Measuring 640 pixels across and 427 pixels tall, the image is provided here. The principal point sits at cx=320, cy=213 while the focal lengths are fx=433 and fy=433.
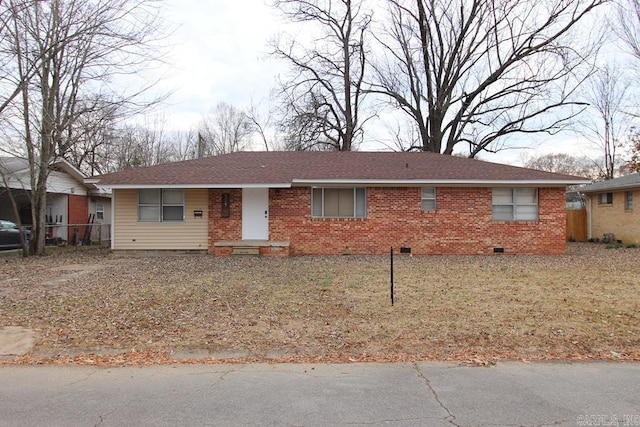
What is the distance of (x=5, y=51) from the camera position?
1007 centimetres

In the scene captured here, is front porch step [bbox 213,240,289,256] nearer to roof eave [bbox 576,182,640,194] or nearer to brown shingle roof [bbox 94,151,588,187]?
brown shingle roof [bbox 94,151,588,187]

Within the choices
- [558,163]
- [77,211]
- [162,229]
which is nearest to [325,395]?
[162,229]

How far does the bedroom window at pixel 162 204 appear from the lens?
584 inches

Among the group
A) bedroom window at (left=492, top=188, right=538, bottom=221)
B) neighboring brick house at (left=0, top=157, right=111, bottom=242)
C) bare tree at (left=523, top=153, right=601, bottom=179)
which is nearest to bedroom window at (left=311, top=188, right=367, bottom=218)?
bedroom window at (left=492, top=188, right=538, bottom=221)

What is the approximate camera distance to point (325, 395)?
3.86m

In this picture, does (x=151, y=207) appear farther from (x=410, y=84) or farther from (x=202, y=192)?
(x=410, y=84)

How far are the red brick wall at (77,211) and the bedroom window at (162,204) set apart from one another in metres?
7.86

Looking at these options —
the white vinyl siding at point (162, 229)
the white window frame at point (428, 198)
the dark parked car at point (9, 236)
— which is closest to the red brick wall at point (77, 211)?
the dark parked car at point (9, 236)

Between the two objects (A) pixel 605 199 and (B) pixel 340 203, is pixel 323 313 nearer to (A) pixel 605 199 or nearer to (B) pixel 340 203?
(B) pixel 340 203

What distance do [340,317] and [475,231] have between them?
981 cm

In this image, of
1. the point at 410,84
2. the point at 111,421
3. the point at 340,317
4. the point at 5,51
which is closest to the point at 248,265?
the point at 340,317

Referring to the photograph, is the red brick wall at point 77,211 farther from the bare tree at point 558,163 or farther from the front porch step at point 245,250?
the bare tree at point 558,163

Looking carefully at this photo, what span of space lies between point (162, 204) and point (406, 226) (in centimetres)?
838

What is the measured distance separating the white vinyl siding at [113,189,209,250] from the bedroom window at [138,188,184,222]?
0.15 meters
